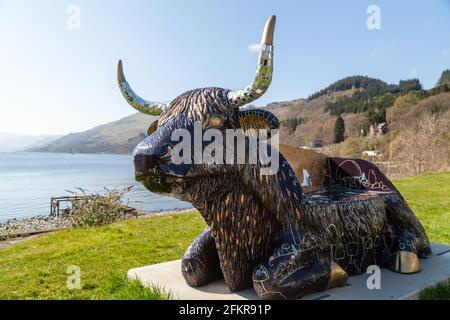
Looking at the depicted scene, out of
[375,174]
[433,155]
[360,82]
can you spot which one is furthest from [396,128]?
[360,82]

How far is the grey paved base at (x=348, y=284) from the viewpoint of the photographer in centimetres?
319

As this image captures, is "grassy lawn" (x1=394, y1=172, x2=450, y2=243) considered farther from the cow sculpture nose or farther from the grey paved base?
the cow sculpture nose

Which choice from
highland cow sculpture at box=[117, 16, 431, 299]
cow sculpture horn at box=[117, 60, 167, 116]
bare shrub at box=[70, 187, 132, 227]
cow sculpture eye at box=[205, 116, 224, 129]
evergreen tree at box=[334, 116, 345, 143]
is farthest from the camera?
evergreen tree at box=[334, 116, 345, 143]

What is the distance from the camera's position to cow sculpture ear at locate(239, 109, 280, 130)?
2.99m

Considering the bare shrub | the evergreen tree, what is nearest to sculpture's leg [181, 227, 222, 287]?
the bare shrub

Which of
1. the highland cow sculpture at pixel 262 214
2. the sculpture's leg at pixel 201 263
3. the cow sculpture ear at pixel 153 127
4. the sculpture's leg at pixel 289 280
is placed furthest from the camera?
the sculpture's leg at pixel 201 263

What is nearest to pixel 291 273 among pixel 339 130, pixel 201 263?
pixel 201 263

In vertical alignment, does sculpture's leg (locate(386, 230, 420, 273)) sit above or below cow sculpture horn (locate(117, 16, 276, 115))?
below

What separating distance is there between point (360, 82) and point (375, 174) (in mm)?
122632

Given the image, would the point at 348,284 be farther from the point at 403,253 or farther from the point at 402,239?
the point at 402,239

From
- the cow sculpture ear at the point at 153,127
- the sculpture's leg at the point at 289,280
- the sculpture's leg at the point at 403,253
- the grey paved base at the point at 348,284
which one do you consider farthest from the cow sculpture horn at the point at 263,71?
the sculpture's leg at the point at 403,253

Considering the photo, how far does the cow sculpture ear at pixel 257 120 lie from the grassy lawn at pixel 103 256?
5.60ft

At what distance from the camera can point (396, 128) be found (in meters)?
51.9

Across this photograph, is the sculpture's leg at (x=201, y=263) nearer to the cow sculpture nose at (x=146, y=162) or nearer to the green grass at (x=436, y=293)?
the cow sculpture nose at (x=146, y=162)
